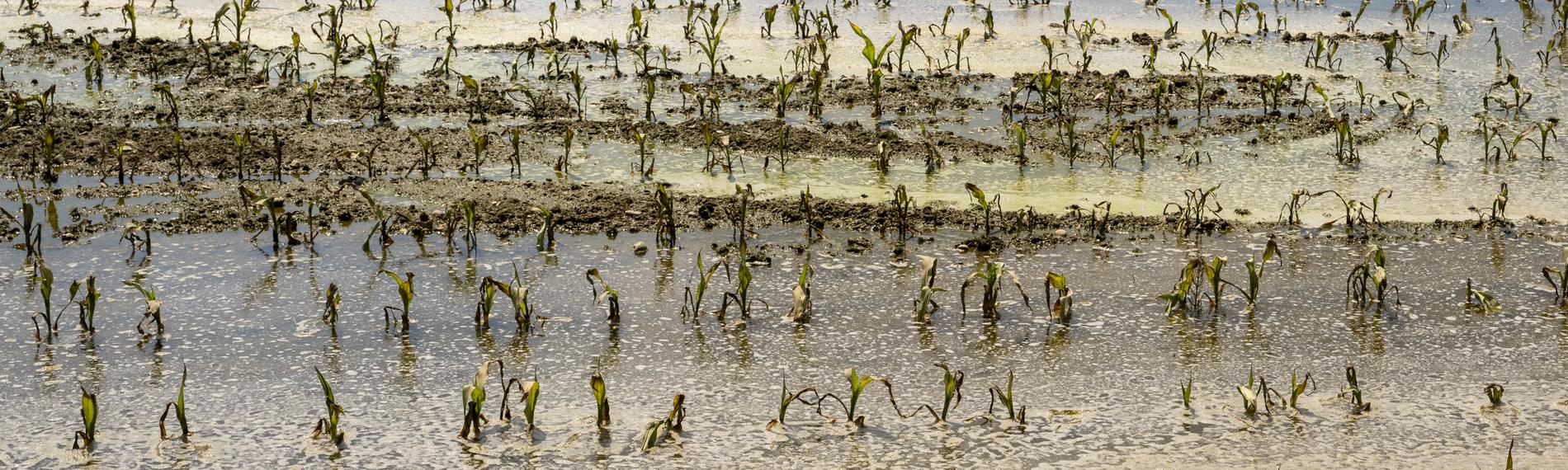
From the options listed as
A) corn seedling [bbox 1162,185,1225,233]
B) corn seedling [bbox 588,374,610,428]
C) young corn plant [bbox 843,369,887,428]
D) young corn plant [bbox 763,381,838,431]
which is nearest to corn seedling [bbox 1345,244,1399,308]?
corn seedling [bbox 1162,185,1225,233]

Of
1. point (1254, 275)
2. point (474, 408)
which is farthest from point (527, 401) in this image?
point (1254, 275)

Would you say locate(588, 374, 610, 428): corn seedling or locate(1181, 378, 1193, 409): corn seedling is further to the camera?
locate(1181, 378, 1193, 409): corn seedling

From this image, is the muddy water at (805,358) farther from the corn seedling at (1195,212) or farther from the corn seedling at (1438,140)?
the corn seedling at (1438,140)

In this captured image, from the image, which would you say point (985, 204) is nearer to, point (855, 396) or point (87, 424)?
point (855, 396)

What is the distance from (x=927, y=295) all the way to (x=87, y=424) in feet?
7.09

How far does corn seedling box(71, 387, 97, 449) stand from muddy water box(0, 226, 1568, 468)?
3 cm

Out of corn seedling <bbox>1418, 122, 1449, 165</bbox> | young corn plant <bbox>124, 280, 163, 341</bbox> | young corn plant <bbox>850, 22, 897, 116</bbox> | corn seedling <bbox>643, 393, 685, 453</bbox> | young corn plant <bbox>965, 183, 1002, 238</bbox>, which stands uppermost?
young corn plant <bbox>850, 22, 897, 116</bbox>

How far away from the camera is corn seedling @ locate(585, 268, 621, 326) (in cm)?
423

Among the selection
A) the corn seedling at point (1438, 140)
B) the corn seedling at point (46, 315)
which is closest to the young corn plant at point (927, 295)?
the corn seedling at point (46, 315)

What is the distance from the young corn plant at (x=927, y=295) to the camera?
425cm

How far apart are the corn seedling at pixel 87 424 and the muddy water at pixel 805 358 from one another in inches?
1.2

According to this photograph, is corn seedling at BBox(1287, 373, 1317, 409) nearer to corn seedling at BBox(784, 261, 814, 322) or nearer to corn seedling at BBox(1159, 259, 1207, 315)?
corn seedling at BBox(1159, 259, 1207, 315)

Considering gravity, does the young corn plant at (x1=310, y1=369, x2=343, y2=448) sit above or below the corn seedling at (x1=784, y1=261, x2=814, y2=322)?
below

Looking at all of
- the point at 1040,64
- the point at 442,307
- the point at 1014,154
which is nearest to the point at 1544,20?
the point at 1040,64
